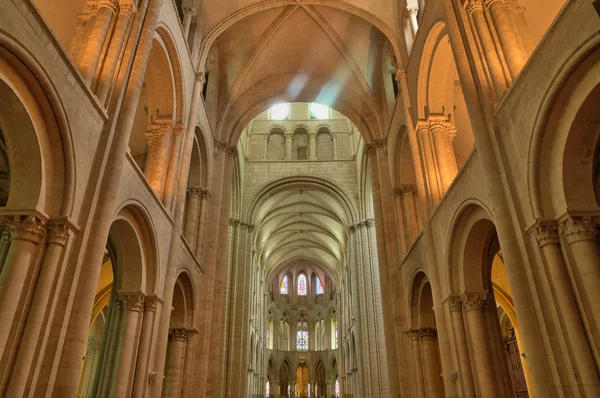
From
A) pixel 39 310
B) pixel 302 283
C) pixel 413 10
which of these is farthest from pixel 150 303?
pixel 302 283

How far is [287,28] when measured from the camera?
16.8 m

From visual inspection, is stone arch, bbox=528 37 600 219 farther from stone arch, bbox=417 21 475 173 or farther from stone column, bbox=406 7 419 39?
stone column, bbox=406 7 419 39

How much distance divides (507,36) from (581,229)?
12.6 feet

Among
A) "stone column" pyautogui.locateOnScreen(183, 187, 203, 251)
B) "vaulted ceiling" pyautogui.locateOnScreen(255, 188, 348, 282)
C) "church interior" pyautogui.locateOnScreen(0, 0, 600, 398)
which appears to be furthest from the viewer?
"vaulted ceiling" pyautogui.locateOnScreen(255, 188, 348, 282)

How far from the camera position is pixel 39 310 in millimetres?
5535

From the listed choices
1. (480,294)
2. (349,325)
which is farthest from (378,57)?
(349,325)

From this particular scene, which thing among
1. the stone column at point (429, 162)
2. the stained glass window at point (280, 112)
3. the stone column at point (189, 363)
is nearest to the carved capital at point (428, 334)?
the stone column at point (429, 162)

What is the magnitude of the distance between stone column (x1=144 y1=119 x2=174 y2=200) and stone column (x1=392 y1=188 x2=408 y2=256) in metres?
7.72

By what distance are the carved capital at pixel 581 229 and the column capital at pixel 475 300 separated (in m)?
3.59

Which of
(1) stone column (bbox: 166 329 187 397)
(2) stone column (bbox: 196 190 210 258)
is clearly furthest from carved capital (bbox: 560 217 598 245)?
(2) stone column (bbox: 196 190 210 258)

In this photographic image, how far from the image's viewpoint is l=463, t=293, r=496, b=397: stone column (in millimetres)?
8383

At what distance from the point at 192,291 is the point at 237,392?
879cm

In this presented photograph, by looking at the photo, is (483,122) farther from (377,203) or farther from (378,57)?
(378,57)

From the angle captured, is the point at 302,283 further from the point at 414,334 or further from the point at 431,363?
the point at 431,363
